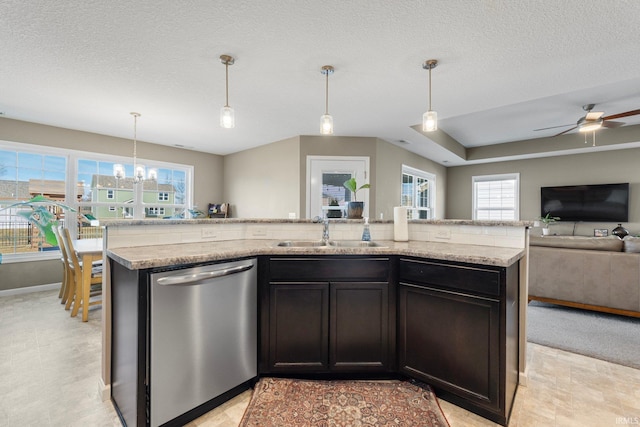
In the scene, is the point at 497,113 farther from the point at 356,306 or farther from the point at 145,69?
the point at 145,69

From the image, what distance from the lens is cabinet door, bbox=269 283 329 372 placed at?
1.92 meters

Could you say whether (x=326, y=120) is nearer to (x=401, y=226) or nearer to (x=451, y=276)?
(x=401, y=226)

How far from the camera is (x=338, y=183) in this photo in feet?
16.4

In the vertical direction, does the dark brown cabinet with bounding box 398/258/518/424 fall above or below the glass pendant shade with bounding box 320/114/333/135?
below

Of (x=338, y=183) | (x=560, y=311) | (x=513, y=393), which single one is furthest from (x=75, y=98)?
(x=560, y=311)

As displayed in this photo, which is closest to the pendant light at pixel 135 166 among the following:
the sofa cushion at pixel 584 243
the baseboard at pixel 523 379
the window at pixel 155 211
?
the window at pixel 155 211

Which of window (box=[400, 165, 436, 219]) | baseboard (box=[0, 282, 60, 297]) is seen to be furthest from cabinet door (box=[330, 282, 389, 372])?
baseboard (box=[0, 282, 60, 297])

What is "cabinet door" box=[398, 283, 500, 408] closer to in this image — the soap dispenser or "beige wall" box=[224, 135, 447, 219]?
the soap dispenser

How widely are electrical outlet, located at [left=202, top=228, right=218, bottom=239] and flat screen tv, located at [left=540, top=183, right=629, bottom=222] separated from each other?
702cm

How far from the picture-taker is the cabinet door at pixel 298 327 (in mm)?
1916

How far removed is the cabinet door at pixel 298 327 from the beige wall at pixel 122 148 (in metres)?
4.60

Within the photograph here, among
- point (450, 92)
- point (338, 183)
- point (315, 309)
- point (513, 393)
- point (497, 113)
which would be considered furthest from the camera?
point (338, 183)

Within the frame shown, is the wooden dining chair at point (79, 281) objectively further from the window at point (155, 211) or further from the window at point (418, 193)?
the window at point (418, 193)

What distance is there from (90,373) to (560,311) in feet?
15.0
